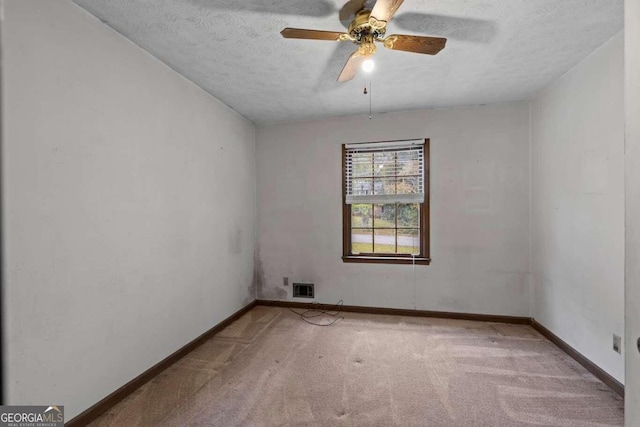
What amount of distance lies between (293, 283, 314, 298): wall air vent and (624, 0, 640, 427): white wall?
10.5ft

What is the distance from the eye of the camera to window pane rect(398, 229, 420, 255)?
358 centimetres

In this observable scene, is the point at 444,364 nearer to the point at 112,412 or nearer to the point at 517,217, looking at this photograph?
the point at 517,217

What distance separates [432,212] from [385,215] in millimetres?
551

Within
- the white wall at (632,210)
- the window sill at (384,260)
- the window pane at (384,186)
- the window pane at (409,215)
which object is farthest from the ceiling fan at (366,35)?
the window sill at (384,260)

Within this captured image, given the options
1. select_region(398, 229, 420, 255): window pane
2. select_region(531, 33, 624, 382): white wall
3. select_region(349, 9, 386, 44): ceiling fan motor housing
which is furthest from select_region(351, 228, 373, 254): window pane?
select_region(349, 9, 386, 44): ceiling fan motor housing

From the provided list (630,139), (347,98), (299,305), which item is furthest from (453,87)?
(299,305)

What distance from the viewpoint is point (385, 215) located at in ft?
12.0

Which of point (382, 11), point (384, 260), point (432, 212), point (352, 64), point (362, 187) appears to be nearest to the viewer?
point (382, 11)

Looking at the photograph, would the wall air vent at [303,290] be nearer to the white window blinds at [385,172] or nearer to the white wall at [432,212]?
the white wall at [432,212]

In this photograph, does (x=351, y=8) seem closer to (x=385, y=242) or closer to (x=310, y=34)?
(x=310, y=34)

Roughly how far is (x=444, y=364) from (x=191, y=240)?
248 centimetres

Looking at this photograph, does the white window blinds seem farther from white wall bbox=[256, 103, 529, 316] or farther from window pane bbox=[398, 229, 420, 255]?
window pane bbox=[398, 229, 420, 255]

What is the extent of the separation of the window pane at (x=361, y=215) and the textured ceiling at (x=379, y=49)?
127 cm

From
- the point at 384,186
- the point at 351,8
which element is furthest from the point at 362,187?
the point at 351,8
